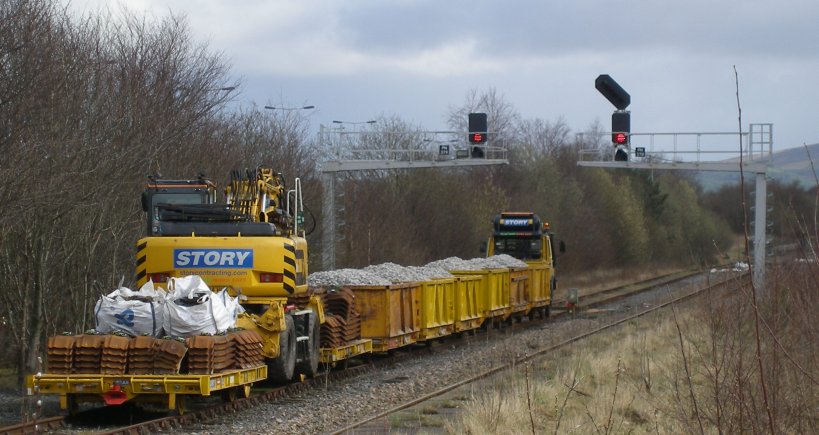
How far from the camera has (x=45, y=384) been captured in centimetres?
1473

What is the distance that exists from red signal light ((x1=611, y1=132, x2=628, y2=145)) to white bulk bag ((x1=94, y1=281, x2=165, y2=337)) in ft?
75.9

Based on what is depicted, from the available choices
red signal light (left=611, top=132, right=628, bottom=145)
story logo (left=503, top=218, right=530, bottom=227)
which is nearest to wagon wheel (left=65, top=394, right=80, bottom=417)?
red signal light (left=611, top=132, right=628, bottom=145)

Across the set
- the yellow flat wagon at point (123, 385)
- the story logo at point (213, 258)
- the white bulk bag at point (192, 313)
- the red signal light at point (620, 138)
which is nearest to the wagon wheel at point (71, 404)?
the yellow flat wagon at point (123, 385)

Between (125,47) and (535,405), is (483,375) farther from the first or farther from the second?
(125,47)

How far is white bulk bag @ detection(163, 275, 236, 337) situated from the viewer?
605 inches

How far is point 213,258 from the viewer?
688 inches

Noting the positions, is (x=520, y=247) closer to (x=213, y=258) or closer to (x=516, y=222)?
(x=516, y=222)

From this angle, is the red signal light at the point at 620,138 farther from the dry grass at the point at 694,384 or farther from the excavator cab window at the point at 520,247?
the dry grass at the point at 694,384

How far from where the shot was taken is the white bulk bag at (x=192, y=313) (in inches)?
605

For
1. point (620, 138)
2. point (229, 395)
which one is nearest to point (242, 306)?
point (229, 395)

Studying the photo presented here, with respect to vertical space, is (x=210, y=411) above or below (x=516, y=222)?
below

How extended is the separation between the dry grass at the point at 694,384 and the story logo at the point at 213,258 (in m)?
4.08

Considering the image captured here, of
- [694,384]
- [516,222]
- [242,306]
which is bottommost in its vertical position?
[694,384]

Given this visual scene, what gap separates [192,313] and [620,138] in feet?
76.5
